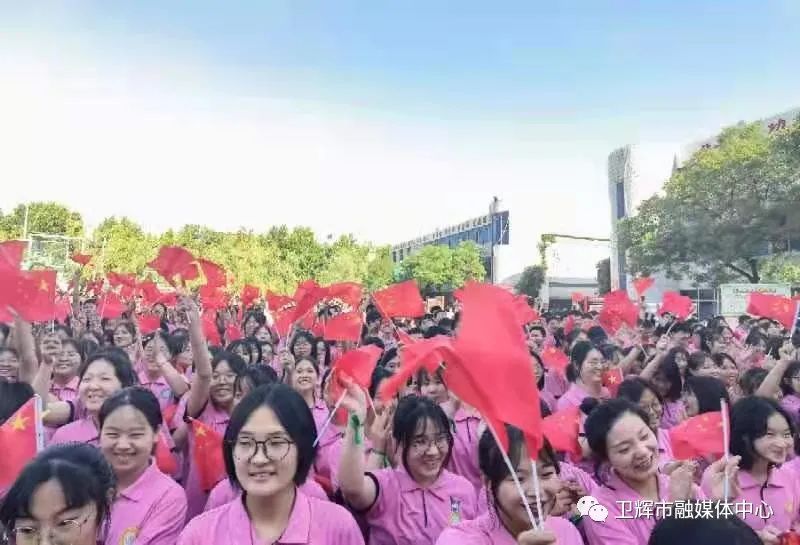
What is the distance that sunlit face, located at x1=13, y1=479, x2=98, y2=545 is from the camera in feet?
5.86

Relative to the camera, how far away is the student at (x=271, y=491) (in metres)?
1.95

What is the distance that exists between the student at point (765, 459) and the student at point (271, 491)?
1.54m

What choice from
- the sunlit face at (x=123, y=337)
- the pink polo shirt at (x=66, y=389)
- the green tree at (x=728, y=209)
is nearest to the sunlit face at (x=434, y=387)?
the pink polo shirt at (x=66, y=389)

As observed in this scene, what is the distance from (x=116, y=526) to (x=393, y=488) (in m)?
0.98

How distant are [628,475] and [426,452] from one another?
76cm

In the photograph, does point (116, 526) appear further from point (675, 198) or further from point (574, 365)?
point (675, 198)

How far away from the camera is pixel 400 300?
7047mm

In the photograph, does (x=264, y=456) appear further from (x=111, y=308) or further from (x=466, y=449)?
(x=111, y=308)

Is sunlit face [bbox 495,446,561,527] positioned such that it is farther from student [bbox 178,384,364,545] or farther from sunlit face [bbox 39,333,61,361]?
sunlit face [bbox 39,333,61,361]

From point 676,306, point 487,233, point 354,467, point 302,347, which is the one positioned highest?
point 487,233

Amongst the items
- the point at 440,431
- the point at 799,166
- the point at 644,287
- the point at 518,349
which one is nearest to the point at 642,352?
the point at 644,287

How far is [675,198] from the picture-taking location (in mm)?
22766

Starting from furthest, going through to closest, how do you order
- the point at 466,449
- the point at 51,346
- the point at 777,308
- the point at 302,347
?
the point at 777,308 < the point at 302,347 < the point at 51,346 < the point at 466,449

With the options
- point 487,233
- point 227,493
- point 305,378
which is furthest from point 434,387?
point 487,233
